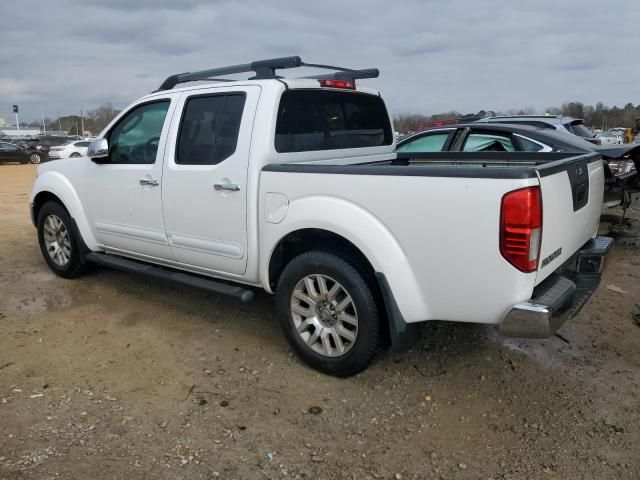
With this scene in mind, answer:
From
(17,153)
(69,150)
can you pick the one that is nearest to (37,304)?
(69,150)

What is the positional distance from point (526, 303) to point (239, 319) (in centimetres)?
255

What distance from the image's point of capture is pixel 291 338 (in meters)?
3.75

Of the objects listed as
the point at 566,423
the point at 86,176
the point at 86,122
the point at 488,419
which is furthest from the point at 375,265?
the point at 86,122

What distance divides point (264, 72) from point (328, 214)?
4.35ft

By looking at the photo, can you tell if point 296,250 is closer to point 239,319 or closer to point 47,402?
point 239,319

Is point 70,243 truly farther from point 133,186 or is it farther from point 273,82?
point 273,82

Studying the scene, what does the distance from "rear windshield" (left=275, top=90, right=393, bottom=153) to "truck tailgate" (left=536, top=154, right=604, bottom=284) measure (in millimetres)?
1746

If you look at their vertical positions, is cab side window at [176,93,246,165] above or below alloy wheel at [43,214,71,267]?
above

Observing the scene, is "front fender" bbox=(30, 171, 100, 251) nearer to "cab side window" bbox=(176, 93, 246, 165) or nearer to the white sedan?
"cab side window" bbox=(176, 93, 246, 165)

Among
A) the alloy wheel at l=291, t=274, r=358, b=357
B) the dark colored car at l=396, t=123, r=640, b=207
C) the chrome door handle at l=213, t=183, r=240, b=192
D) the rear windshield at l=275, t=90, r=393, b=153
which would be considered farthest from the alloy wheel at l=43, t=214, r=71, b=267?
the dark colored car at l=396, t=123, r=640, b=207

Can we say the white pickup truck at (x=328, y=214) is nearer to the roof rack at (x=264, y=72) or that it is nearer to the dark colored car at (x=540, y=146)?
the roof rack at (x=264, y=72)

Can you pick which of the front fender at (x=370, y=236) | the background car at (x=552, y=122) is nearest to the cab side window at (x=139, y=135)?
the front fender at (x=370, y=236)

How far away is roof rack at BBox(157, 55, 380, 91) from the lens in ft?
12.7

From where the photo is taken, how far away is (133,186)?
15.0ft
